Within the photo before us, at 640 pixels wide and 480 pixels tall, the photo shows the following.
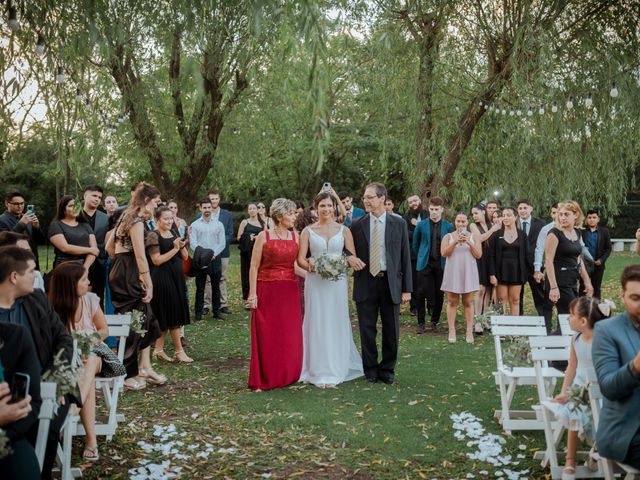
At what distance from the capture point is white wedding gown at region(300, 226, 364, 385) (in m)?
7.95

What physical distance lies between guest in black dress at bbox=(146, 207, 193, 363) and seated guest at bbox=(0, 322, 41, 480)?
4.49m

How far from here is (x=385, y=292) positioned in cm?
784

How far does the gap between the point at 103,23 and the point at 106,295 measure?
488cm

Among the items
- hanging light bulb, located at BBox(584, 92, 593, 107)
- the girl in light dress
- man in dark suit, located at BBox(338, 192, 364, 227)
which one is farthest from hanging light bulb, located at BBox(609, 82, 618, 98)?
the girl in light dress

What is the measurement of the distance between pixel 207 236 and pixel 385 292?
5312mm

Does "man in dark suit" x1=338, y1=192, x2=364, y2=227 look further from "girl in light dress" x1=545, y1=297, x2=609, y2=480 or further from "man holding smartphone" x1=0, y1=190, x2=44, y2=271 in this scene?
"girl in light dress" x1=545, y1=297, x2=609, y2=480

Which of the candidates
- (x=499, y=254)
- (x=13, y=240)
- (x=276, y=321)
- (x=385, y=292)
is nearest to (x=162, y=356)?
(x=276, y=321)

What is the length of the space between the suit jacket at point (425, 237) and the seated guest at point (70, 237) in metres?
5.18

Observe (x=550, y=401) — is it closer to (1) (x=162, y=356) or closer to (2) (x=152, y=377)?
(2) (x=152, y=377)

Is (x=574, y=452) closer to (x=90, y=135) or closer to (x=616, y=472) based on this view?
(x=616, y=472)

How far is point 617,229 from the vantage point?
35.2 m

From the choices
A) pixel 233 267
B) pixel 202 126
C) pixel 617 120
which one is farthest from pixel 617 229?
pixel 202 126

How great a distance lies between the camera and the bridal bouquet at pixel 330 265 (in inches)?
302

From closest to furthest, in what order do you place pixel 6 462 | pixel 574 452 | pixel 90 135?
1. pixel 6 462
2. pixel 574 452
3. pixel 90 135
